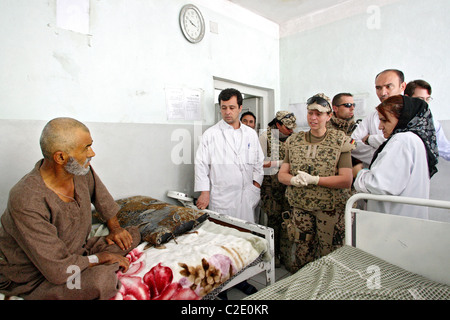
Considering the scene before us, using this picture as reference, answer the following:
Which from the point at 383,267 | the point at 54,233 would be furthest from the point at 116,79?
the point at 383,267

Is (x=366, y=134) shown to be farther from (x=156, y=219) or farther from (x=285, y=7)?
(x=156, y=219)

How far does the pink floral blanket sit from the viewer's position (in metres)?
1.33

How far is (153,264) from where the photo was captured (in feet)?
4.86

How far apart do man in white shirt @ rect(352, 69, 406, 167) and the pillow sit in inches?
67.3

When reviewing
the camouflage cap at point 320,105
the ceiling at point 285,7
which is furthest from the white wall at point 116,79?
the camouflage cap at point 320,105

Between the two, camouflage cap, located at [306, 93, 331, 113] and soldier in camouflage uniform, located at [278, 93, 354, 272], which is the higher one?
camouflage cap, located at [306, 93, 331, 113]

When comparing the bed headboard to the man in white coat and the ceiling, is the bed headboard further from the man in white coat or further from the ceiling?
the ceiling

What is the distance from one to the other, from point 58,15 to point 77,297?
1996mm

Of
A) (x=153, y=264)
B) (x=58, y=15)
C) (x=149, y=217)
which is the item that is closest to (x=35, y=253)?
(x=153, y=264)

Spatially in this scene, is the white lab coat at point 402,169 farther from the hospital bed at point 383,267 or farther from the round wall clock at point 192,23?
the round wall clock at point 192,23

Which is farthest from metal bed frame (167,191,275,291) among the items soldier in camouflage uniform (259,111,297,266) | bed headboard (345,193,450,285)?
soldier in camouflage uniform (259,111,297,266)

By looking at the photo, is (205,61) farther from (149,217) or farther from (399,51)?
(399,51)

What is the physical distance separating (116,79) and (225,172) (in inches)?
52.6

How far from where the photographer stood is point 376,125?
104 inches
